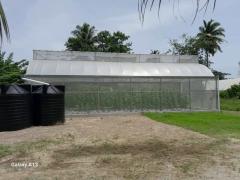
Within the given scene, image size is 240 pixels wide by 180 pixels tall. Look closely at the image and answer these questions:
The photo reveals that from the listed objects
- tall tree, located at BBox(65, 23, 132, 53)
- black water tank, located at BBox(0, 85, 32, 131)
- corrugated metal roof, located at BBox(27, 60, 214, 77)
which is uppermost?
tall tree, located at BBox(65, 23, 132, 53)

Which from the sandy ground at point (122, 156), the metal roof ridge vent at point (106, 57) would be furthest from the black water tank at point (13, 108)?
the metal roof ridge vent at point (106, 57)

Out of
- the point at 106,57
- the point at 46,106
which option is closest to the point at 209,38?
the point at 106,57

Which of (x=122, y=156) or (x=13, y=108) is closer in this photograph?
(x=122, y=156)

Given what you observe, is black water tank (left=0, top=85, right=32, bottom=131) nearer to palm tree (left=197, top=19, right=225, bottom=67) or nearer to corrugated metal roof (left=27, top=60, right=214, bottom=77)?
corrugated metal roof (left=27, top=60, right=214, bottom=77)

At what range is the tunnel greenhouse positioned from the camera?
23.9 m

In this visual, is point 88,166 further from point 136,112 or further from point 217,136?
point 136,112

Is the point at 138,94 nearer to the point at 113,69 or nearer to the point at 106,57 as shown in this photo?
the point at 113,69

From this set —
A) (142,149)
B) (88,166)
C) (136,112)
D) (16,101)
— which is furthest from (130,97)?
(88,166)

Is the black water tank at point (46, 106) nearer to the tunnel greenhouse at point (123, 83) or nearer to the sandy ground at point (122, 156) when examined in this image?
the sandy ground at point (122, 156)

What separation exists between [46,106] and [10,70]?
53.9ft

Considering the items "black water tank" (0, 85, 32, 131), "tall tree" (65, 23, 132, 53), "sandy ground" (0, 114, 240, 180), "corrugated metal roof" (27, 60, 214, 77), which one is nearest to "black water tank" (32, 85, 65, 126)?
"black water tank" (0, 85, 32, 131)

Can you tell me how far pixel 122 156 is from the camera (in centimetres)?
869

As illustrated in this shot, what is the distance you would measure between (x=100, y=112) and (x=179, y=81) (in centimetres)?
584

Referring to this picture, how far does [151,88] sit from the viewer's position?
990 inches
